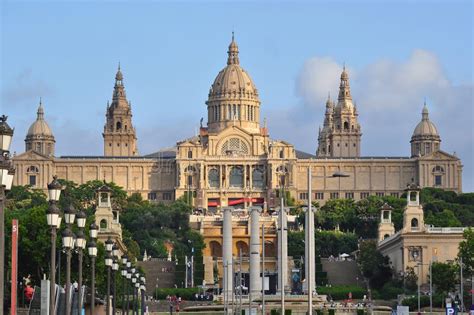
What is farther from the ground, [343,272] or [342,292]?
[343,272]

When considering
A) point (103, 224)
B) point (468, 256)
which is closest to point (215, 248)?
point (103, 224)

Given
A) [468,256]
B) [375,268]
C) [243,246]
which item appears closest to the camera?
[468,256]

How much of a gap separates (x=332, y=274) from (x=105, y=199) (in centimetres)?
2339

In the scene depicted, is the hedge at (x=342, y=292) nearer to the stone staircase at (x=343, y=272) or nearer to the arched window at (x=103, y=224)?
the stone staircase at (x=343, y=272)

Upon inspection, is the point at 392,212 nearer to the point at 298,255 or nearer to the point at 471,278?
the point at 298,255

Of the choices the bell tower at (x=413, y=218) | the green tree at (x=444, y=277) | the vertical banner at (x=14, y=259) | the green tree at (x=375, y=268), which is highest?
the bell tower at (x=413, y=218)

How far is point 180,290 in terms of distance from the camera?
146 m

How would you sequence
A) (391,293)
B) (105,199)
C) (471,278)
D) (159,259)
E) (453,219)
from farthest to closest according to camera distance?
(453,219) < (159,259) < (105,199) < (391,293) < (471,278)

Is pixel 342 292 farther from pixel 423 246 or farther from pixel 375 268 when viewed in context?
pixel 375 268

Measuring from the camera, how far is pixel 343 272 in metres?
161

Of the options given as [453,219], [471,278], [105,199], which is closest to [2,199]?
[471,278]

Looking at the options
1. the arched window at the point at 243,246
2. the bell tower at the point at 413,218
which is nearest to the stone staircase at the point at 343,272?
the bell tower at the point at 413,218

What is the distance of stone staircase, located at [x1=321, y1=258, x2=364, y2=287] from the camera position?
159 m

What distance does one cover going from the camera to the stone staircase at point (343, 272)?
522 ft
